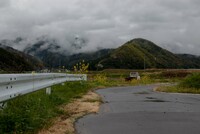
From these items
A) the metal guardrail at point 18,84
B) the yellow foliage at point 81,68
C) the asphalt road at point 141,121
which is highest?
the yellow foliage at point 81,68

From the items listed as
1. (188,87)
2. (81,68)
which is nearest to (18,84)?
(188,87)

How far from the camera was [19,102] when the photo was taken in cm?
980

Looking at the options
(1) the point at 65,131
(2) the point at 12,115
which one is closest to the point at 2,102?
(2) the point at 12,115

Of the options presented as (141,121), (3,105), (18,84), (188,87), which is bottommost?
(141,121)

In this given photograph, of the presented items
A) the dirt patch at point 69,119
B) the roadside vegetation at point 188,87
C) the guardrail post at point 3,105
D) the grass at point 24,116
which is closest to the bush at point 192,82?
the roadside vegetation at point 188,87

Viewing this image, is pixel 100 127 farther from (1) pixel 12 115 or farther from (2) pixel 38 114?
(1) pixel 12 115

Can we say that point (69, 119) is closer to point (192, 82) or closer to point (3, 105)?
point (3, 105)

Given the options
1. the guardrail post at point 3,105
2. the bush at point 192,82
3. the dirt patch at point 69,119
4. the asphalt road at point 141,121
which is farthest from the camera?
the bush at point 192,82

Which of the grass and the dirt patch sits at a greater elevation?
the grass

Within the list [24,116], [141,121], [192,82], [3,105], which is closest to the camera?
[24,116]

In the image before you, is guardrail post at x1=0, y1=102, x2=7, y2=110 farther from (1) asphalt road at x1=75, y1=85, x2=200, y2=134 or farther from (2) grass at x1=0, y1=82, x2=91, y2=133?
(1) asphalt road at x1=75, y1=85, x2=200, y2=134

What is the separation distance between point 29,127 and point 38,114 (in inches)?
56.7

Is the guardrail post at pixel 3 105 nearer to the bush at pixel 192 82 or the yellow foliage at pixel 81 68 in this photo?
the bush at pixel 192 82

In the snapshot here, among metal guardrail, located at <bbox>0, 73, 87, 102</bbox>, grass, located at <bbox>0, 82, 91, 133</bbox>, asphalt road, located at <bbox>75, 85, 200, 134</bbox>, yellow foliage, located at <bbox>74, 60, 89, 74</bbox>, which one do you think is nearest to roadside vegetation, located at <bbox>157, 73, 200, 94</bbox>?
yellow foliage, located at <bbox>74, 60, 89, 74</bbox>
